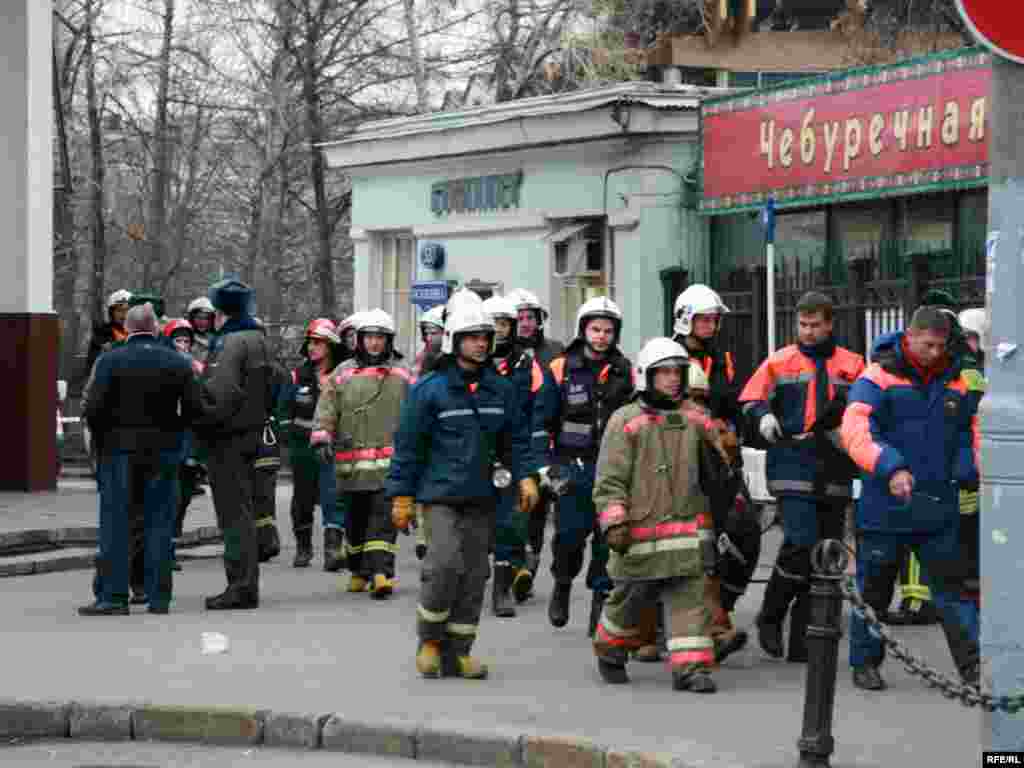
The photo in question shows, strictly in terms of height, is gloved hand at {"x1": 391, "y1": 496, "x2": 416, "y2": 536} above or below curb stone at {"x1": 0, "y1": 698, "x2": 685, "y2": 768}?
above

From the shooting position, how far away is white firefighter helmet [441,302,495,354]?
1142cm

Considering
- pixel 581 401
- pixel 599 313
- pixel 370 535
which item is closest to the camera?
pixel 599 313

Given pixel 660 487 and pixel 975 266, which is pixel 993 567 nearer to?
pixel 660 487

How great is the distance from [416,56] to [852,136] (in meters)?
20.6

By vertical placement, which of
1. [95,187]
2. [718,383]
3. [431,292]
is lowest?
[718,383]

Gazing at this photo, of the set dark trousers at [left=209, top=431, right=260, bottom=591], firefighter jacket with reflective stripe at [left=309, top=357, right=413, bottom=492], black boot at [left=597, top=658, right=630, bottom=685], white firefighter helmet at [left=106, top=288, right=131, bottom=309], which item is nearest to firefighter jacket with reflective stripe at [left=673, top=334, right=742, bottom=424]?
black boot at [left=597, top=658, right=630, bottom=685]

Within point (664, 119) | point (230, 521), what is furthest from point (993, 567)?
point (664, 119)

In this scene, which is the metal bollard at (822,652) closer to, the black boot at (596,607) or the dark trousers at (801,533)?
the dark trousers at (801,533)

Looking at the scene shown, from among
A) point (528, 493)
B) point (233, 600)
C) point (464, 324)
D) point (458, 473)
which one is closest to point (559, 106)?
point (233, 600)

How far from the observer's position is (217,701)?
10.1 meters

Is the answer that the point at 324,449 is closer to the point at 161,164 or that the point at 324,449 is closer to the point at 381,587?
the point at 381,587

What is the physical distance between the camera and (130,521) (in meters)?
13.9

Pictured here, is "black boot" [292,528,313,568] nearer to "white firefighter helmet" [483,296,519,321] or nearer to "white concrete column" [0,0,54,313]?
"white firefighter helmet" [483,296,519,321]

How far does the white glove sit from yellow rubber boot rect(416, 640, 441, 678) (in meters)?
1.87
